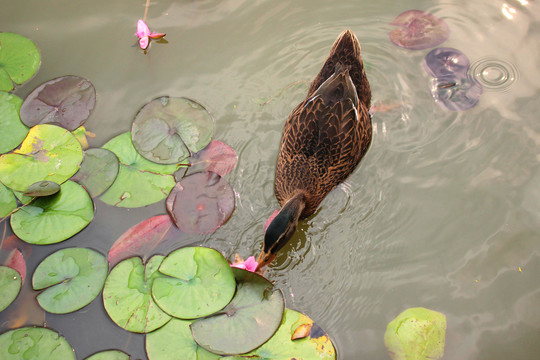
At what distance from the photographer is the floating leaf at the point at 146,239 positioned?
3.53m

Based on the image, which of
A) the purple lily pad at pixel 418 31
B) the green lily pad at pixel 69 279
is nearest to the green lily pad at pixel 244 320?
the green lily pad at pixel 69 279

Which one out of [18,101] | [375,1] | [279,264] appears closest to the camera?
[279,264]

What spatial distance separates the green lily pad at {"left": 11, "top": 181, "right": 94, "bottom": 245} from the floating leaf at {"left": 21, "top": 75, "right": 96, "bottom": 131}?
721mm

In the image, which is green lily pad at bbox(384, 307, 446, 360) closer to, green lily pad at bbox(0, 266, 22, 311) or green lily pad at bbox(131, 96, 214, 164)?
green lily pad at bbox(131, 96, 214, 164)

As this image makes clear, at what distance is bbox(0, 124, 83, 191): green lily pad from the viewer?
371 centimetres

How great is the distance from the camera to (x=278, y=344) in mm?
3115

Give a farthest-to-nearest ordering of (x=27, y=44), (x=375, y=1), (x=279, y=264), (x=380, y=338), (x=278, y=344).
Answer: (x=375, y=1)
(x=27, y=44)
(x=279, y=264)
(x=380, y=338)
(x=278, y=344)

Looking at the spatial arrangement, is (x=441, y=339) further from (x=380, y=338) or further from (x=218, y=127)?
(x=218, y=127)

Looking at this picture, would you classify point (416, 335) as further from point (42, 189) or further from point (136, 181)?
point (42, 189)

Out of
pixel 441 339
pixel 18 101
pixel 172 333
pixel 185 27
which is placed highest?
pixel 185 27

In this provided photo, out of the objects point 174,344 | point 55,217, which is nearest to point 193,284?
point 174,344

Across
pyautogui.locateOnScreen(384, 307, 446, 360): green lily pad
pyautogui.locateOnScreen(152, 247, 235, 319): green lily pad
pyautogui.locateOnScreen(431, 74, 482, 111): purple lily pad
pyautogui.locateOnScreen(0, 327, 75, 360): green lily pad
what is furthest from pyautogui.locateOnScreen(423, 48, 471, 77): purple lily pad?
pyautogui.locateOnScreen(0, 327, 75, 360): green lily pad

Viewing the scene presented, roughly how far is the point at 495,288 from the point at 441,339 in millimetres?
647

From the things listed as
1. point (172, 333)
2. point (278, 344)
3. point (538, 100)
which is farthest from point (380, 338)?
point (538, 100)
